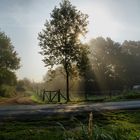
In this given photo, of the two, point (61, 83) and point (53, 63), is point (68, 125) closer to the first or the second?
point (53, 63)

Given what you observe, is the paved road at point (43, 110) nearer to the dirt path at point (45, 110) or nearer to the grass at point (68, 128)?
the dirt path at point (45, 110)

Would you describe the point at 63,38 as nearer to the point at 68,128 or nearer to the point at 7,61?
the point at 7,61

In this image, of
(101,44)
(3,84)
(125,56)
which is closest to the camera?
(3,84)

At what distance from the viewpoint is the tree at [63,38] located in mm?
44844

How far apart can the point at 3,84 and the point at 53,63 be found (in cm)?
2176

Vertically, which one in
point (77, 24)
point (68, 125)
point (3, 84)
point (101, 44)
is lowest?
point (68, 125)

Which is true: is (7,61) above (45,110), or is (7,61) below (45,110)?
above

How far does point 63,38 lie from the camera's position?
44875 mm

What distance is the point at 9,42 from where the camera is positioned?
6706cm

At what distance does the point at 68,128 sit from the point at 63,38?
32.6 metres

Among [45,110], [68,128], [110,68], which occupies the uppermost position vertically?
[110,68]

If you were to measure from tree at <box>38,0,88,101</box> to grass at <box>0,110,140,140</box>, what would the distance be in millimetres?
26389

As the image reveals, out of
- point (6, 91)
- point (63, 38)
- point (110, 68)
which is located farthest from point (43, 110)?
point (110, 68)

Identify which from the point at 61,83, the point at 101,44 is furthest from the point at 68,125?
the point at 101,44
